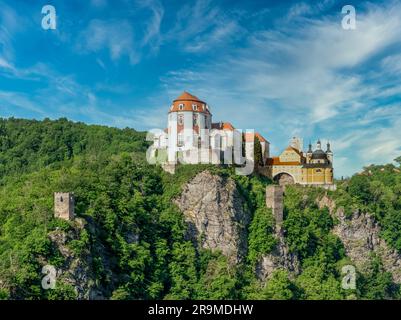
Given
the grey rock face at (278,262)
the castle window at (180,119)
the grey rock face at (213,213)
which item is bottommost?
the grey rock face at (278,262)

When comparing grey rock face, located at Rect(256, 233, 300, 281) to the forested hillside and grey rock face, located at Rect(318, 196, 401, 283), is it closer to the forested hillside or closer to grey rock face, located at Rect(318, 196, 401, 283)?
the forested hillside

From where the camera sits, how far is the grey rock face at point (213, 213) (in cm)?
5128

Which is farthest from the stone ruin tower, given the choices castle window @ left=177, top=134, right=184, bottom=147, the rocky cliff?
castle window @ left=177, top=134, right=184, bottom=147

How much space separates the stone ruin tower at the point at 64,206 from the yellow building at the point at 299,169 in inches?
983

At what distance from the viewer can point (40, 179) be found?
1919 inches

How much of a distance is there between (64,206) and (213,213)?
17175mm

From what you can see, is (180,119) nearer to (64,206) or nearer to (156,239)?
(156,239)

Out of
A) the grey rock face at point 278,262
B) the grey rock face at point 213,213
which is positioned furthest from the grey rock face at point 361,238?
the grey rock face at point 213,213

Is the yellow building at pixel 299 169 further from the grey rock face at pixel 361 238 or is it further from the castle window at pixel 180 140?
the castle window at pixel 180 140

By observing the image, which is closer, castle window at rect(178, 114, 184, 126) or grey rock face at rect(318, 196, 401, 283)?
castle window at rect(178, 114, 184, 126)

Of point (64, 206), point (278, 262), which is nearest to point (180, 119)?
point (278, 262)

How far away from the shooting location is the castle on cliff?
52.7 m

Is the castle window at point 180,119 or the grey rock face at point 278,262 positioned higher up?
the castle window at point 180,119
